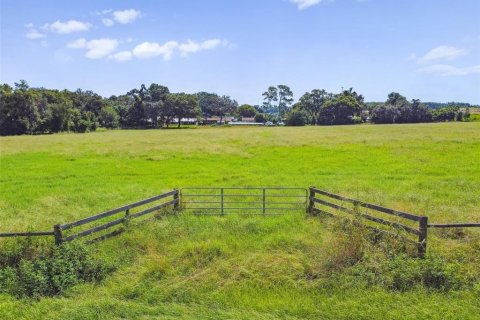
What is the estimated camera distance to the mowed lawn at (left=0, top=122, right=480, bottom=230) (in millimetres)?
16016

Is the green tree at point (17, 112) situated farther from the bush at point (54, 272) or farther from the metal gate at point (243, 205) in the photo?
the bush at point (54, 272)

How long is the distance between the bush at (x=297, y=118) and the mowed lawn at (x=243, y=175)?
81534 mm

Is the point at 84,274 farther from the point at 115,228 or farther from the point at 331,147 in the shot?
the point at 331,147

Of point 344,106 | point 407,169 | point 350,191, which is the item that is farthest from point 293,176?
point 344,106

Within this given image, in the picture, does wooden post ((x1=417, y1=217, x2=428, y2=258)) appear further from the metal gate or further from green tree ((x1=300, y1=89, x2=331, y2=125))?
green tree ((x1=300, y1=89, x2=331, y2=125))

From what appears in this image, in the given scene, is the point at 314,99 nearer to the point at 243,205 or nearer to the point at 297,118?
the point at 297,118

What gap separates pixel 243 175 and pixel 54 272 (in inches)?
632

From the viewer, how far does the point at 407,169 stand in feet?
82.1

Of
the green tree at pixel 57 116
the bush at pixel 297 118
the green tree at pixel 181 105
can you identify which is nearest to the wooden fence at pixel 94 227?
the green tree at pixel 57 116

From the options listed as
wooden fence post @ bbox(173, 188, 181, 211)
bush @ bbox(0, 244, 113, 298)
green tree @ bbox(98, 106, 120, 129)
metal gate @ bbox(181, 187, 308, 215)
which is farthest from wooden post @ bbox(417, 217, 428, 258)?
green tree @ bbox(98, 106, 120, 129)

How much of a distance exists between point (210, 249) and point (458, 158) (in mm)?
26180

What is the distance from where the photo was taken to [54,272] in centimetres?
881

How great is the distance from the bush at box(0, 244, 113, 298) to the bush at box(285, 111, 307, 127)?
376 feet

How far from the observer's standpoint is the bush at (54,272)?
27.6 ft
